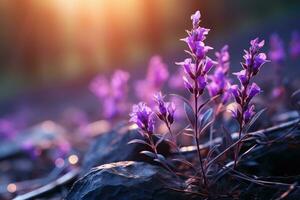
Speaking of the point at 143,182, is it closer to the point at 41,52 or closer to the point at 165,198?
the point at 165,198

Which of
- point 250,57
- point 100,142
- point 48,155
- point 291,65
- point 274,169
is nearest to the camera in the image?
point 250,57

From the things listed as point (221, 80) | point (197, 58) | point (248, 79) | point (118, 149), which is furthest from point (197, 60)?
point (118, 149)

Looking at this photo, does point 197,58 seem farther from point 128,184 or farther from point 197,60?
point 128,184

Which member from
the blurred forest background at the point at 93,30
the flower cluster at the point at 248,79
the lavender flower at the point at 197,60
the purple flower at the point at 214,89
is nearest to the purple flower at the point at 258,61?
the flower cluster at the point at 248,79

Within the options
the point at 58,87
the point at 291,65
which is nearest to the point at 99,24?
the point at 58,87

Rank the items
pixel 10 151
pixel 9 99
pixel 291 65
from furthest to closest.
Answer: pixel 9 99
pixel 291 65
pixel 10 151

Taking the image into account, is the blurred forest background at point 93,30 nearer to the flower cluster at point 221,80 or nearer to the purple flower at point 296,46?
the purple flower at point 296,46

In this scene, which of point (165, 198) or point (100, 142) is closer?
point (165, 198)
